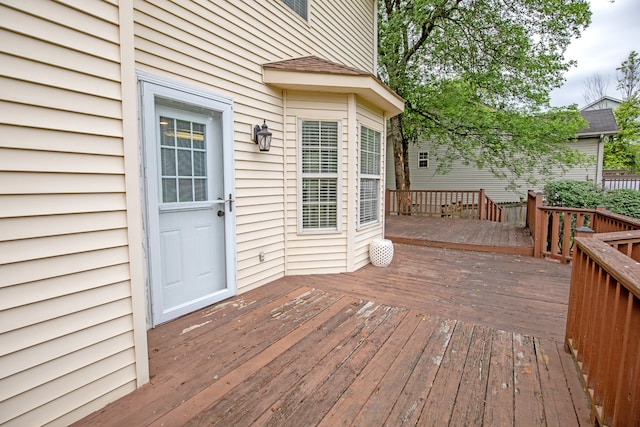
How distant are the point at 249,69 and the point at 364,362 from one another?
10.3 ft

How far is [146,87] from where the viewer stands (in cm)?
254

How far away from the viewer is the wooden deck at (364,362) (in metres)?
1.72

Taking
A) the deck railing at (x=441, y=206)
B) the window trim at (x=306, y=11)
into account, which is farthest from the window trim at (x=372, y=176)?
the deck railing at (x=441, y=206)

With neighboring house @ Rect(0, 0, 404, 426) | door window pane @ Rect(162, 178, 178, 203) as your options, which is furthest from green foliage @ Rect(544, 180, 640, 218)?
door window pane @ Rect(162, 178, 178, 203)

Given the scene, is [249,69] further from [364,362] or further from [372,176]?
[364,362]

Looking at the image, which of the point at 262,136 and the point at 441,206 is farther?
the point at 441,206

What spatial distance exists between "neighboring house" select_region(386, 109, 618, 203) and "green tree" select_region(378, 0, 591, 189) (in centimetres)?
463

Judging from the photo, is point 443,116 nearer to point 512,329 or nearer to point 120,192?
point 512,329

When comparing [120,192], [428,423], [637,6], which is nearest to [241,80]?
[120,192]

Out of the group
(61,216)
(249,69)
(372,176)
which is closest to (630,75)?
(372,176)

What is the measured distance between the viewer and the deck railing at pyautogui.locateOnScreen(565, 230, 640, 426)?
51.5 inches

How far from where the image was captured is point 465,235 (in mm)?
6723

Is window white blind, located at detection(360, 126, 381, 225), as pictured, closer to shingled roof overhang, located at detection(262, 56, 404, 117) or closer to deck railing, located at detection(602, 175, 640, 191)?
shingled roof overhang, located at detection(262, 56, 404, 117)

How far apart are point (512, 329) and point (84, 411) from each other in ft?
10.0
